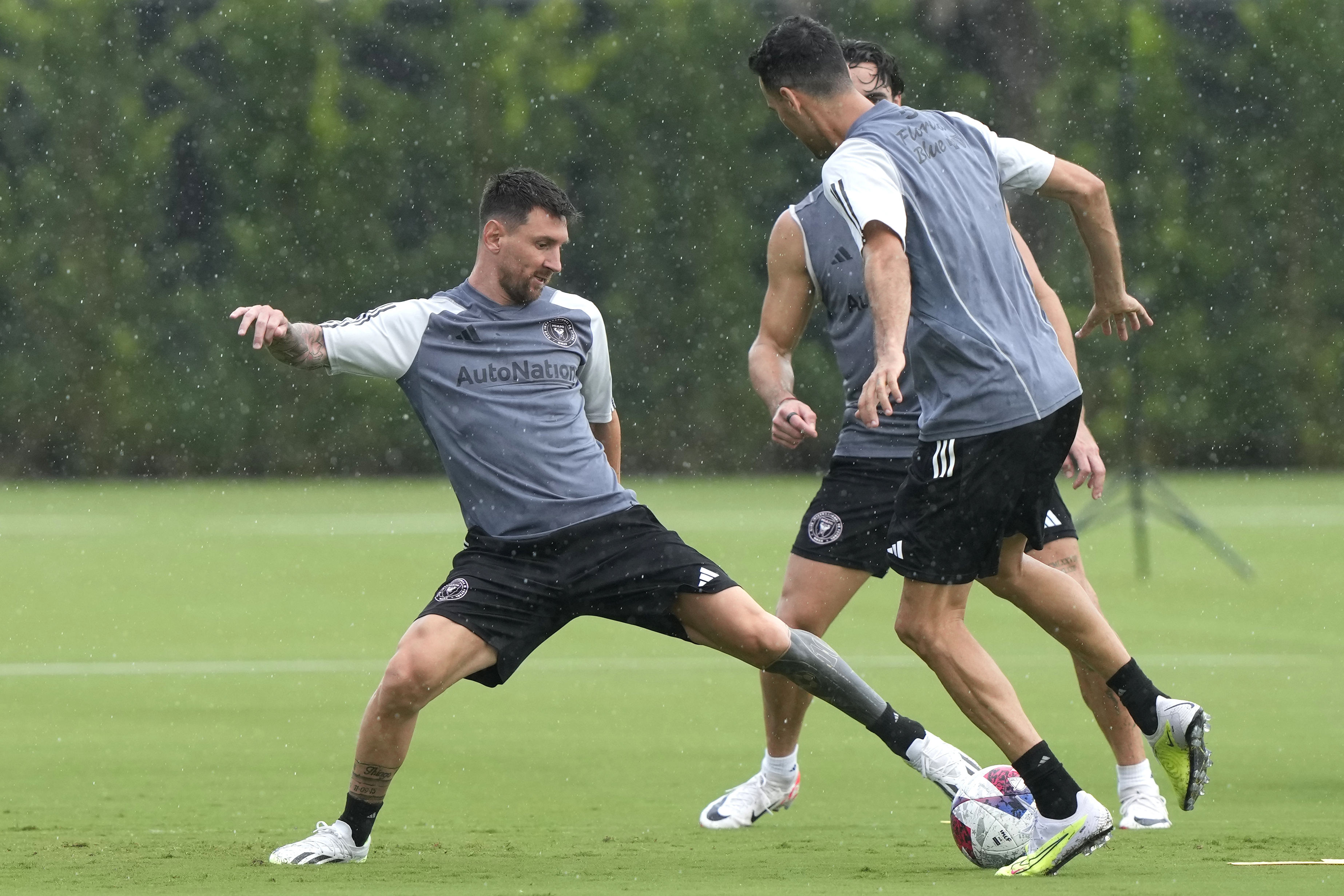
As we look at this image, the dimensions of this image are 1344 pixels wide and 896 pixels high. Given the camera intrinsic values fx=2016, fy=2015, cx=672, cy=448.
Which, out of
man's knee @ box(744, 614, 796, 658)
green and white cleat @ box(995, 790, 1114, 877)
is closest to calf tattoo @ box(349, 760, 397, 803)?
man's knee @ box(744, 614, 796, 658)

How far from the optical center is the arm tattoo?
5312mm

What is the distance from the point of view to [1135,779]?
5902mm

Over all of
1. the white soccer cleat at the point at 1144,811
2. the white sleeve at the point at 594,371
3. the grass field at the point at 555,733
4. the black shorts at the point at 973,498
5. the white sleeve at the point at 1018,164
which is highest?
the white sleeve at the point at 1018,164

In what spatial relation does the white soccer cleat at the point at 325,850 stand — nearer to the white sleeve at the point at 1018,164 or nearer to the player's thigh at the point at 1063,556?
the player's thigh at the point at 1063,556

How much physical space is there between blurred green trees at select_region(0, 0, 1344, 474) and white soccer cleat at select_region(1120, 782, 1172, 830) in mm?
12984

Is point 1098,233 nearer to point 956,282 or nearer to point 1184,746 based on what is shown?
point 956,282

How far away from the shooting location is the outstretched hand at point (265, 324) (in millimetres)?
5137

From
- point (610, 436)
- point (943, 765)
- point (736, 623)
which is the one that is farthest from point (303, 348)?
point (943, 765)

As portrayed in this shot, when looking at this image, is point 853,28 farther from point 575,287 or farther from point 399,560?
point 399,560

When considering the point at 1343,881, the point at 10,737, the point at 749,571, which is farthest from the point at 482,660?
the point at 749,571

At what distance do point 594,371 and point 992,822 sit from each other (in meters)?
1.72

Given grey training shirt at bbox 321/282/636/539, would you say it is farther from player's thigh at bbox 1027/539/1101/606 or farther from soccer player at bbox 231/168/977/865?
player's thigh at bbox 1027/539/1101/606

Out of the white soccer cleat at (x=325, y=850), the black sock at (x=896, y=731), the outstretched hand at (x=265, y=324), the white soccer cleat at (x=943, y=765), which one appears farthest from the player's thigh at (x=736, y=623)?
the outstretched hand at (x=265, y=324)

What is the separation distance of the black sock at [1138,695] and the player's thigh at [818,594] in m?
1.08
